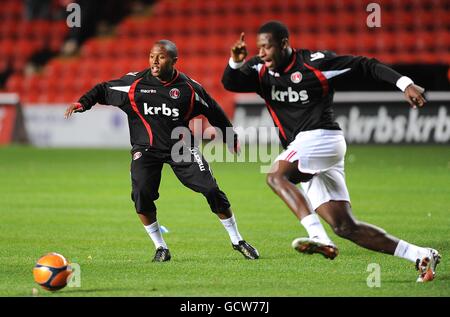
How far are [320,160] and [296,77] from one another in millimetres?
764

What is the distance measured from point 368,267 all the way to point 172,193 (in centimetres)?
731

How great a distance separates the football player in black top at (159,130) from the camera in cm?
920

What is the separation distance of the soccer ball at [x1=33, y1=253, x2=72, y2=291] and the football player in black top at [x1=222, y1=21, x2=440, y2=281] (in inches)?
71.2

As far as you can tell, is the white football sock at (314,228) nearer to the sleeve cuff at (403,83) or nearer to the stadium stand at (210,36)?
the sleeve cuff at (403,83)

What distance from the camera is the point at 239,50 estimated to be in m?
8.05

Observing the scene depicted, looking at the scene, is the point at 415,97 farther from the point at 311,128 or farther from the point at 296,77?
the point at 296,77

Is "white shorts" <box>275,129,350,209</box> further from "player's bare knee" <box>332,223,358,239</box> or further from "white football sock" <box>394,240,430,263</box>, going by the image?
"white football sock" <box>394,240,430,263</box>

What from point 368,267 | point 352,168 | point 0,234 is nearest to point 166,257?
point 368,267

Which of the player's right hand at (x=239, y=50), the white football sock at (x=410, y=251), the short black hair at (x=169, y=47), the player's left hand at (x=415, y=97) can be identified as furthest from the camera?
the short black hair at (x=169, y=47)

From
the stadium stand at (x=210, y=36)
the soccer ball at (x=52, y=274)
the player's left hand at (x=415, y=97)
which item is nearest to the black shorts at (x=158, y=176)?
the soccer ball at (x=52, y=274)

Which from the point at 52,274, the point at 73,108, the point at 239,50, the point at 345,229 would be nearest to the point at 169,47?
the point at 73,108

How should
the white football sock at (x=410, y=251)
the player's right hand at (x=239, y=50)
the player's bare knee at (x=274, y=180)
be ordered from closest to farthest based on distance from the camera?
the player's bare knee at (x=274, y=180)
the white football sock at (x=410, y=251)
the player's right hand at (x=239, y=50)

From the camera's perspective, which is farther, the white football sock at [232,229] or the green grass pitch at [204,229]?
the white football sock at [232,229]

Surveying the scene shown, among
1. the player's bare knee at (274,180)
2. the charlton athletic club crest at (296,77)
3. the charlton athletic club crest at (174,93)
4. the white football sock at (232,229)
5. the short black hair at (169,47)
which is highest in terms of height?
the short black hair at (169,47)
